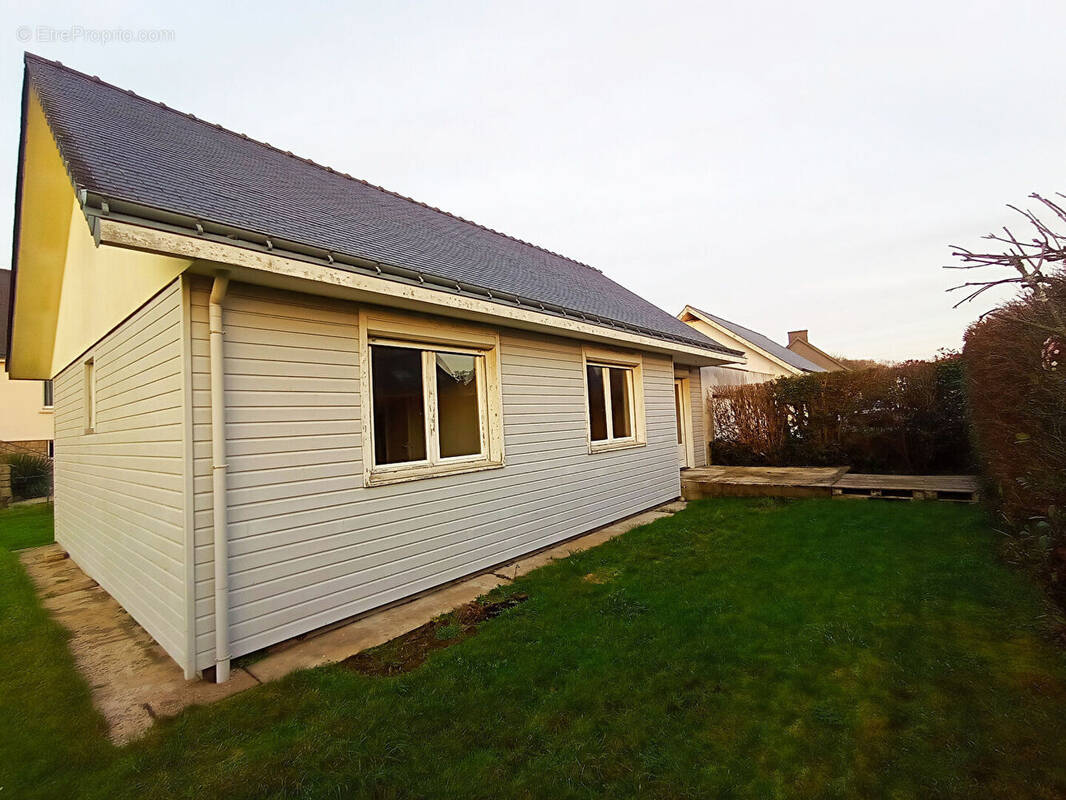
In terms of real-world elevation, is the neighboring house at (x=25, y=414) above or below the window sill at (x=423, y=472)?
above

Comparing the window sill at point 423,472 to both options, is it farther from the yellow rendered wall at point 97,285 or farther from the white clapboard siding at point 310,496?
the yellow rendered wall at point 97,285

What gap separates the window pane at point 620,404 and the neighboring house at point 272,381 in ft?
1.47

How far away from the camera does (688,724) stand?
8.30ft

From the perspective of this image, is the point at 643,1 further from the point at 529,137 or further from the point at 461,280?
the point at 461,280

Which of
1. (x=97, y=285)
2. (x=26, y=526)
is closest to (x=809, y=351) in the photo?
(x=97, y=285)

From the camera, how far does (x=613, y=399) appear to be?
8203 millimetres

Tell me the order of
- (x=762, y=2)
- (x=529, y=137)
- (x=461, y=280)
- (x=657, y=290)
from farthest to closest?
1. (x=657, y=290)
2. (x=529, y=137)
3. (x=762, y=2)
4. (x=461, y=280)

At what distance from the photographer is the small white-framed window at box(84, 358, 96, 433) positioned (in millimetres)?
5957

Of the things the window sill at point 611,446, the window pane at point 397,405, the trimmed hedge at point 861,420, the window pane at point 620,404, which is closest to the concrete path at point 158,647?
the window pane at point 397,405

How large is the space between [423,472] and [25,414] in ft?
64.5

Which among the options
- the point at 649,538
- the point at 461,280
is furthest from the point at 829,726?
the point at 461,280

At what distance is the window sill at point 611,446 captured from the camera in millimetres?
7289

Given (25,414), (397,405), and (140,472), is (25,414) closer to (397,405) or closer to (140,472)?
(140,472)

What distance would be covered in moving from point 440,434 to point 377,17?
25.9ft
